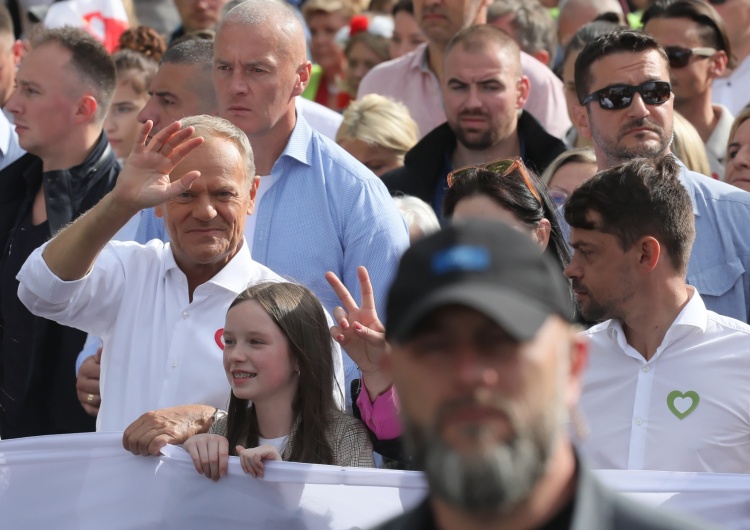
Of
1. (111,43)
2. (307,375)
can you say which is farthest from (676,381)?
(111,43)

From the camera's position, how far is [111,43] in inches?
365

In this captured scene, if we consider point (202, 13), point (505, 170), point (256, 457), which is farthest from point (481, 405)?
point (202, 13)

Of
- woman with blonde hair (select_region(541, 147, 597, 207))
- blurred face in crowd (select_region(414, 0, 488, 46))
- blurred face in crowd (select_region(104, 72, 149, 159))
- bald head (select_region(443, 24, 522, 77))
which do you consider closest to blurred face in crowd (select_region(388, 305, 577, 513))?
woman with blonde hair (select_region(541, 147, 597, 207))

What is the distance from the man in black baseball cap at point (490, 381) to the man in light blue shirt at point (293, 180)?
275 cm

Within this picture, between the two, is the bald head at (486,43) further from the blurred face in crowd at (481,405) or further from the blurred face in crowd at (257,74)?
the blurred face in crowd at (481,405)

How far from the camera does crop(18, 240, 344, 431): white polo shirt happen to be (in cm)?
409

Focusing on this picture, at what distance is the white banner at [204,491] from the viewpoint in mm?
3609

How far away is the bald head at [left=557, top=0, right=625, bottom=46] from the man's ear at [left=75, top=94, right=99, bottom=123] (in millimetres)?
3755

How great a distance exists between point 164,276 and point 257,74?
1.37 metres

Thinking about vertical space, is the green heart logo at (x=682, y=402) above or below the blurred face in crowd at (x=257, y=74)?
below

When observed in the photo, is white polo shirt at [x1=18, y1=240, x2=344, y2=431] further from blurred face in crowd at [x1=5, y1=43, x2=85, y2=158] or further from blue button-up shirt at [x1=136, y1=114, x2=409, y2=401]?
blurred face in crowd at [x1=5, y1=43, x2=85, y2=158]

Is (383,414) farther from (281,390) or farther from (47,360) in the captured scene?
(47,360)

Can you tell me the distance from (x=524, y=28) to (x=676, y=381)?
15.3 feet

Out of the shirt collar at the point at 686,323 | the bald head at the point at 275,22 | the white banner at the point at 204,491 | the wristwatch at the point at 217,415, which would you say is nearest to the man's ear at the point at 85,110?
the bald head at the point at 275,22
